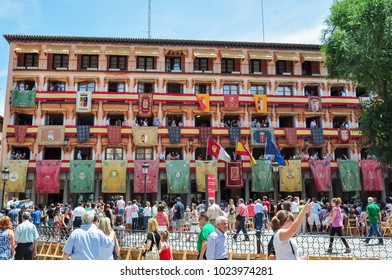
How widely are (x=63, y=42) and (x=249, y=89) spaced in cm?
1770

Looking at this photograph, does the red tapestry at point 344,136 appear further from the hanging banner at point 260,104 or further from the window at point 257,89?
the window at point 257,89

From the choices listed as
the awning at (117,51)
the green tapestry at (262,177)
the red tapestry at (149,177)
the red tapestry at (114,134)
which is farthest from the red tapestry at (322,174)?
the awning at (117,51)

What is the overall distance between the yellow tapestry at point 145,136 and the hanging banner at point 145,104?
1432 millimetres

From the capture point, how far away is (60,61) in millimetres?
33906

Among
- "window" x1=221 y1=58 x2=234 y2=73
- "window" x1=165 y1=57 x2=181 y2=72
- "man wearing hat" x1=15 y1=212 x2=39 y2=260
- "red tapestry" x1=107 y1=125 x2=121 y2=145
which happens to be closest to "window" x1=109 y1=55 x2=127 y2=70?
"window" x1=165 y1=57 x2=181 y2=72

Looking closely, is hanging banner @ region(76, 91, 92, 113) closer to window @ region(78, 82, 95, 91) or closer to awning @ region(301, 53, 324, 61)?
window @ region(78, 82, 95, 91)

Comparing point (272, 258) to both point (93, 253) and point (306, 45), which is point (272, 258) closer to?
point (93, 253)

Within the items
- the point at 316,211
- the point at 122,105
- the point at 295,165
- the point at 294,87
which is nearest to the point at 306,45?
the point at 294,87

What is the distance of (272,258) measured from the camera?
19.0 feet

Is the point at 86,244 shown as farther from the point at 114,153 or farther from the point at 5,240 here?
the point at 114,153

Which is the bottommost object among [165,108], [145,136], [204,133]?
[145,136]

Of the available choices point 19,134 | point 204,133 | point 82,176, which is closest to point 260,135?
point 204,133

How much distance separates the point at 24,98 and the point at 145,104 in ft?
34.0

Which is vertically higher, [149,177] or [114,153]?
[114,153]
